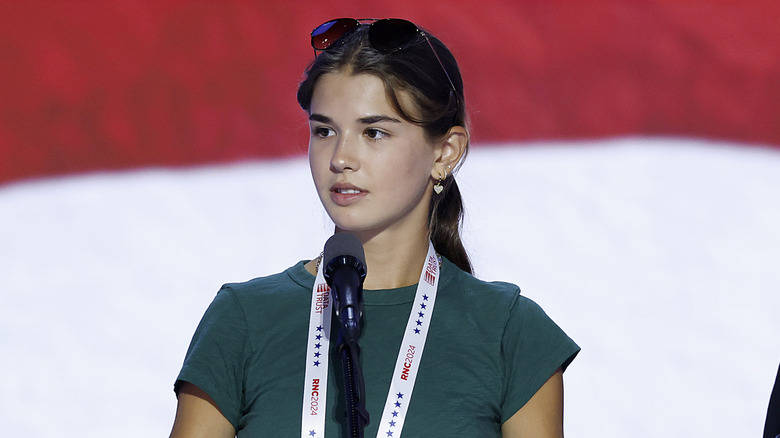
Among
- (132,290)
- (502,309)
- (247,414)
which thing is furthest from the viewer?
(132,290)

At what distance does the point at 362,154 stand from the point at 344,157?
35 mm

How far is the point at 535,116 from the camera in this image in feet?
8.92

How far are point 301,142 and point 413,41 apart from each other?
0.86 meters

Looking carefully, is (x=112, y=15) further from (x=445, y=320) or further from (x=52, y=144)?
(x=445, y=320)

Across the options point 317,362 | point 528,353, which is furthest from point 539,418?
point 317,362

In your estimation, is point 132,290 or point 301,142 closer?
point 132,290

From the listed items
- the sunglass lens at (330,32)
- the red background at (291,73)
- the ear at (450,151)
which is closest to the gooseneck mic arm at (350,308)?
the ear at (450,151)

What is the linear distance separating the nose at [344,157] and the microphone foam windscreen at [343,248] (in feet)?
0.90

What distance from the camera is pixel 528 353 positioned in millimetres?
1798

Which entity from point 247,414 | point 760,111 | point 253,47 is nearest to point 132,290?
point 253,47

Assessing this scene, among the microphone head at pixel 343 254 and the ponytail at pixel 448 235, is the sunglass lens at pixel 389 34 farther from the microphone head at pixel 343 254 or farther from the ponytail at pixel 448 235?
the microphone head at pixel 343 254

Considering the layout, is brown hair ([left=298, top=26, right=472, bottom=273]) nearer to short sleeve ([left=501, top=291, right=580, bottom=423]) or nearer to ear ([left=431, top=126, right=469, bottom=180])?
ear ([left=431, top=126, right=469, bottom=180])

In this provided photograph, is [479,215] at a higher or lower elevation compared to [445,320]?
higher

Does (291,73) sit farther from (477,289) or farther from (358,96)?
(477,289)
